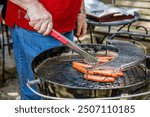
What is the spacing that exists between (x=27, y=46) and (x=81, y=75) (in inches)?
25.0

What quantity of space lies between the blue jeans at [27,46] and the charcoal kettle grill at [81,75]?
0.16 m

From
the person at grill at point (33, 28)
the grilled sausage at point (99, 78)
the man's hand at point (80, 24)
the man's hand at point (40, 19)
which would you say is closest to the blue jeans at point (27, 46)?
the person at grill at point (33, 28)

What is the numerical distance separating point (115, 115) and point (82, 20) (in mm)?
986

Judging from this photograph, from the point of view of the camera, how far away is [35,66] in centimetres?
213

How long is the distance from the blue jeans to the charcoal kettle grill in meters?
0.16

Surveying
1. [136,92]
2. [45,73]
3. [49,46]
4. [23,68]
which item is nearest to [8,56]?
[23,68]

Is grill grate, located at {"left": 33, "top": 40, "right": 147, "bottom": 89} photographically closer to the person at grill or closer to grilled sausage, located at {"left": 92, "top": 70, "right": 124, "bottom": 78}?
grilled sausage, located at {"left": 92, "top": 70, "right": 124, "bottom": 78}

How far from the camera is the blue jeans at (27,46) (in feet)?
7.93

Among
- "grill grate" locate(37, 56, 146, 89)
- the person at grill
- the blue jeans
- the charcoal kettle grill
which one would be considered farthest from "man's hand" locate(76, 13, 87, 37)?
"grill grate" locate(37, 56, 146, 89)

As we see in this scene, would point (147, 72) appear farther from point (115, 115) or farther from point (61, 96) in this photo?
point (61, 96)

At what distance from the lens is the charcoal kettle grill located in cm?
177

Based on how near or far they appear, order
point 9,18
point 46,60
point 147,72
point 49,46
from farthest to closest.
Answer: point 9,18 → point 49,46 → point 46,60 → point 147,72

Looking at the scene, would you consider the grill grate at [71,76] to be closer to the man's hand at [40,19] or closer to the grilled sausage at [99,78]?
the grilled sausage at [99,78]

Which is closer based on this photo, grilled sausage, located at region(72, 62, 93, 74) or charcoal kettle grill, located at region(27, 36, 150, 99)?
charcoal kettle grill, located at region(27, 36, 150, 99)
